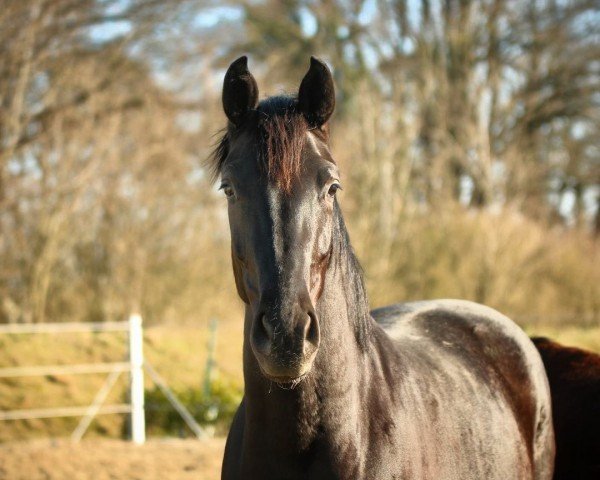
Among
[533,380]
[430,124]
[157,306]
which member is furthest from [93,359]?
[430,124]

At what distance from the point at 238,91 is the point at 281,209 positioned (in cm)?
58

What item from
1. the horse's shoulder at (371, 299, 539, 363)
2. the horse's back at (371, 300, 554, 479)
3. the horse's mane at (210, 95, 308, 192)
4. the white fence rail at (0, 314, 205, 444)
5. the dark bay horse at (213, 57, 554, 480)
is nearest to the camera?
the dark bay horse at (213, 57, 554, 480)

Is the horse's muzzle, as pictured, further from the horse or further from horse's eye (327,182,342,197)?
the horse

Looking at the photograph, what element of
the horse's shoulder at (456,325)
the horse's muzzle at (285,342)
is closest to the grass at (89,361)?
the horse's shoulder at (456,325)

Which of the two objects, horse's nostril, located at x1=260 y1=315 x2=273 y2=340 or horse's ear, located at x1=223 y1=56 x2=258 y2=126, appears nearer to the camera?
horse's nostril, located at x1=260 y1=315 x2=273 y2=340

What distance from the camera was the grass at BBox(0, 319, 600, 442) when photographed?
10016 millimetres

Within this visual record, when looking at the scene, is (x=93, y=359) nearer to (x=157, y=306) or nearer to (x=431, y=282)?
(x=157, y=306)

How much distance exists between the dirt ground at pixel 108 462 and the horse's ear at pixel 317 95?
179 inches

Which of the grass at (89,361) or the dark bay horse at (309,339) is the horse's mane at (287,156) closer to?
the dark bay horse at (309,339)

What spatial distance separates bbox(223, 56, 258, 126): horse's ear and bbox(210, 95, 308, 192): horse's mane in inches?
1.5

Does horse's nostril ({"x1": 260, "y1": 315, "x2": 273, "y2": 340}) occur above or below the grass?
above

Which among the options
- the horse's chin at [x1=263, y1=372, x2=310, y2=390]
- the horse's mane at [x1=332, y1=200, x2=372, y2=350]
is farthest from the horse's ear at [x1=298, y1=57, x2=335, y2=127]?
the horse's chin at [x1=263, y1=372, x2=310, y2=390]

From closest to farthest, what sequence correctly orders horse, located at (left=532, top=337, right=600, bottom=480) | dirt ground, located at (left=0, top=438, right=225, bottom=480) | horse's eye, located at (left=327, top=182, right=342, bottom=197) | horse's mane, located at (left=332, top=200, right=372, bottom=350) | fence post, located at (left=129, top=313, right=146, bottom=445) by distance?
horse's eye, located at (left=327, top=182, right=342, bottom=197), horse's mane, located at (left=332, top=200, right=372, bottom=350), horse, located at (left=532, top=337, right=600, bottom=480), dirt ground, located at (left=0, top=438, right=225, bottom=480), fence post, located at (left=129, top=313, right=146, bottom=445)

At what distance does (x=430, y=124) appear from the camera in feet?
71.7
